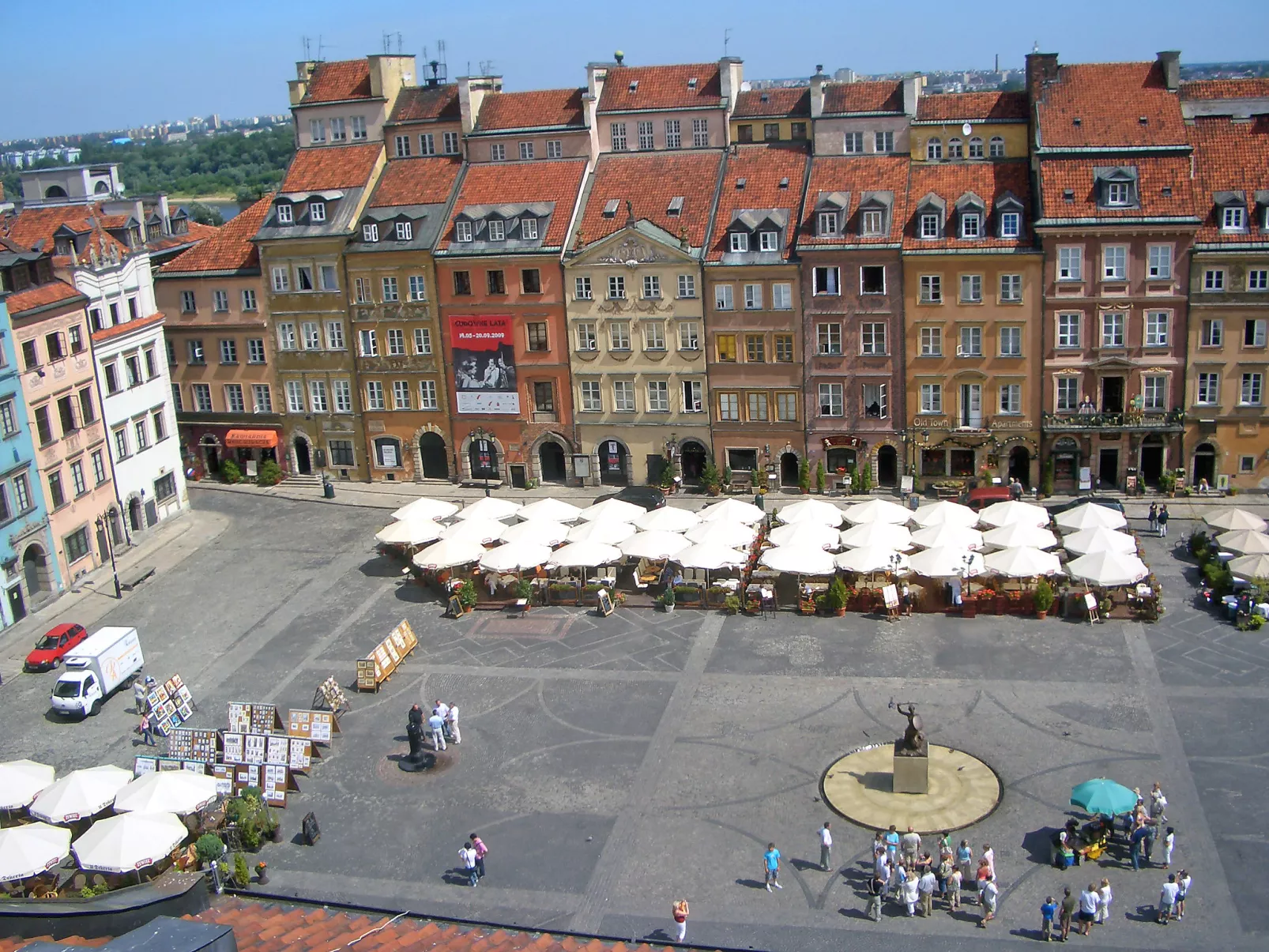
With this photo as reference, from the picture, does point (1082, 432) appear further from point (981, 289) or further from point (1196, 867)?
point (1196, 867)

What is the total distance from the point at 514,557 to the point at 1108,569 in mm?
27413

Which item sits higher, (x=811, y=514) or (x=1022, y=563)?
(x=811, y=514)

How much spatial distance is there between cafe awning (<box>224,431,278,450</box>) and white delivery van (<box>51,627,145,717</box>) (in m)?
30.5

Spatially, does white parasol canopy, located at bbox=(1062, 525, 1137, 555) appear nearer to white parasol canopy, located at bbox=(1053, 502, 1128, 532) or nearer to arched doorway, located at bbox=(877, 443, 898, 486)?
white parasol canopy, located at bbox=(1053, 502, 1128, 532)

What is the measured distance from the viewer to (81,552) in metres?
73.6

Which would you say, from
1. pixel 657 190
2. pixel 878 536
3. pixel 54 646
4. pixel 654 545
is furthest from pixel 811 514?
pixel 54 646

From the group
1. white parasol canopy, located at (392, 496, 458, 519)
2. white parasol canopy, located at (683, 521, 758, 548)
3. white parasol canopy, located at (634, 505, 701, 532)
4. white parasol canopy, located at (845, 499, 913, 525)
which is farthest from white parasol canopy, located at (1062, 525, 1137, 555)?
white parasol canopy, located at (392, 496, 458, 519)

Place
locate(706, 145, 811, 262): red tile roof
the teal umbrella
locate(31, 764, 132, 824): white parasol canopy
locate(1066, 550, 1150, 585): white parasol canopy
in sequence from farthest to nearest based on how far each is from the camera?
1. locate(706, 145, 811, 262): red tile roof
2. locate(1066, 550, 1150, 585): white parasol canopy
3. locate(31, 764, 132, 824): white parasol canopy
4. the teal umbrella

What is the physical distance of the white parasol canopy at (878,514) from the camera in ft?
226

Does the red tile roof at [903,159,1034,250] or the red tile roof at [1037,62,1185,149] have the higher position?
the red tile roof at [1037,62,1185,149]

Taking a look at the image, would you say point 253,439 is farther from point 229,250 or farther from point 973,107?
point 973,107

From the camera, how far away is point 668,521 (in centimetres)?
6988

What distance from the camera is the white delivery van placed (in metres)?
56.8

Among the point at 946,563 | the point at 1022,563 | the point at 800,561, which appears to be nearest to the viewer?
the point at 1022,563
